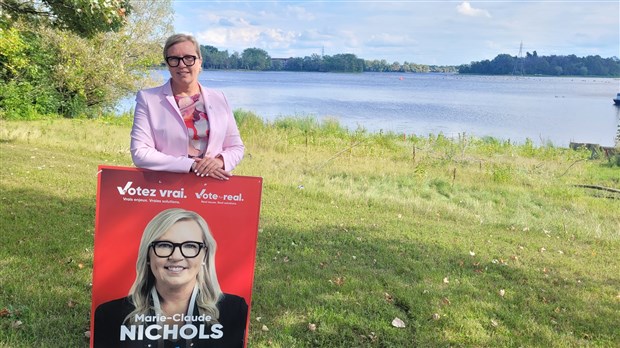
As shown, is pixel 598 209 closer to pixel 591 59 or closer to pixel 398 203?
pixel 398 203

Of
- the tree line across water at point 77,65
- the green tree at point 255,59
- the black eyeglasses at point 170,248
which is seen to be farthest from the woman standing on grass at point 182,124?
the green tree at point 255,59

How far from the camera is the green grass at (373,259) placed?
4215mm

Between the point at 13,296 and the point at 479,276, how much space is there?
14.5 ft

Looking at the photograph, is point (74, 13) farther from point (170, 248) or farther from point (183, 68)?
point (170, 248)

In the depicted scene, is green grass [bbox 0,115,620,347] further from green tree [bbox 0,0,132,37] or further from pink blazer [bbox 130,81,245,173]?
green tree [bbox 0,0,132,37]

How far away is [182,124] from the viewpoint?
300 centimetres

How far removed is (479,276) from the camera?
5633 millimetres

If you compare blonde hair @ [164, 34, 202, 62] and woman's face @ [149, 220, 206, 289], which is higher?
blonde hair @ [164, 34, 202, 62]

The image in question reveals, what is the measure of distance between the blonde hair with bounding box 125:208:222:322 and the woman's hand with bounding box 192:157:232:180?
25cm

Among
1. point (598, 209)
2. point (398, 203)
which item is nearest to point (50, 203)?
point (398, 203)

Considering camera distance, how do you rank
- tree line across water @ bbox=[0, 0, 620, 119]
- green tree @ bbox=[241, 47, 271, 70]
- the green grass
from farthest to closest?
green tree @ bbox=[241, 47, 271, 70] < tree line across water @ bbox=[0, 0, 620, 119] < the green grass

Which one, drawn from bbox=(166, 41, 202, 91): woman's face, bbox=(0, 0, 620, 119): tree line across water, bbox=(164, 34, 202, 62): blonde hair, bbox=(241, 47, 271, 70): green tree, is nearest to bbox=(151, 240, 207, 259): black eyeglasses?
bbox=(166, 41, 202, 91): woman's face

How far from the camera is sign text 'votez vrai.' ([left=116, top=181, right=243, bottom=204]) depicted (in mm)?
2949

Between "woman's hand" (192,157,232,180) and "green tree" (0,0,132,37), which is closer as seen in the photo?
"woman's hand" (192,157,232,180)
